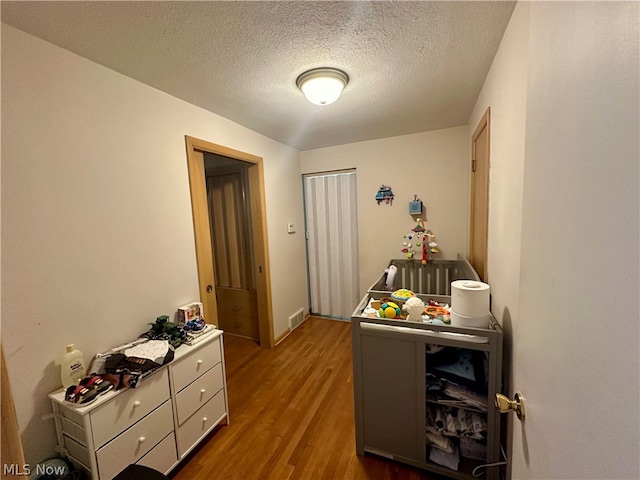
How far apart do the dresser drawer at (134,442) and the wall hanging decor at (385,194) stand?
264 centimetres

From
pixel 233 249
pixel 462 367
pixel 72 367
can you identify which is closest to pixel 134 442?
pixel 72 367

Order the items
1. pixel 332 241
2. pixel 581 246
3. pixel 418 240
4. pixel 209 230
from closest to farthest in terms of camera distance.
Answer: pixel 581 246, pixel 209 230, pixel 418 240, pixel 332 241

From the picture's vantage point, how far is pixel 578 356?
17.3 inches

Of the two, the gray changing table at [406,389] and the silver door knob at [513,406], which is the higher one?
the silver door knob at [513,406]

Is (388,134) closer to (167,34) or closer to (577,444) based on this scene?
(167,34)

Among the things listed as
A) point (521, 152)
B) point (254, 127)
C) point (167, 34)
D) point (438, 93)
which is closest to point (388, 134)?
point (438, 93)

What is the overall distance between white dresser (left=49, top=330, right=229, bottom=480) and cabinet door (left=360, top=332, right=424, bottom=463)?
0.99 m

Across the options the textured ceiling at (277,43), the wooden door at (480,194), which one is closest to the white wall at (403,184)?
the wooden door at (480,194)

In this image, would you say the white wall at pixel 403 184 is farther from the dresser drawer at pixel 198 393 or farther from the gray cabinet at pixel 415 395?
the dresser drawer at pixel 198 393

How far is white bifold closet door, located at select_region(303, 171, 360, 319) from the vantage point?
333 centimetres

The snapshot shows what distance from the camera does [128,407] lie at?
1.25 meters

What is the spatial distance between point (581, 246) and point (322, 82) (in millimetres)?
1540

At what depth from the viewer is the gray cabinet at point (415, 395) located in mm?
1302

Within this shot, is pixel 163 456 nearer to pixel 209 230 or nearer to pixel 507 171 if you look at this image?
pixel 209 230
